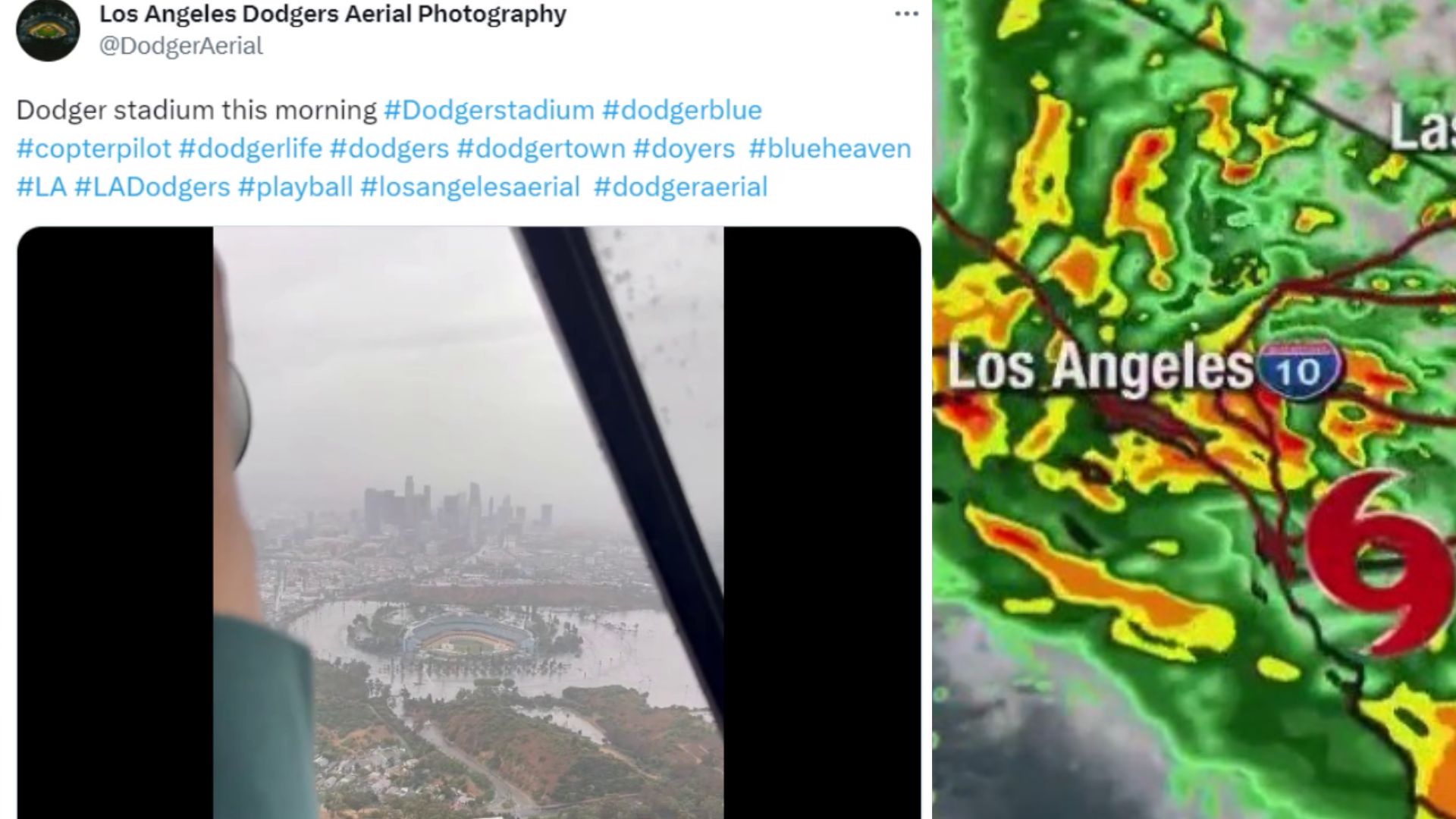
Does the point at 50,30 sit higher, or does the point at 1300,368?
the point at 50,30

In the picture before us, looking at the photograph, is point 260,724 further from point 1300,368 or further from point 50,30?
point 1300,368

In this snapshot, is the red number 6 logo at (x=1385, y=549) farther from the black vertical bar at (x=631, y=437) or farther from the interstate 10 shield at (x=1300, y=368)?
the black vertical bar at (x=631, y=437)

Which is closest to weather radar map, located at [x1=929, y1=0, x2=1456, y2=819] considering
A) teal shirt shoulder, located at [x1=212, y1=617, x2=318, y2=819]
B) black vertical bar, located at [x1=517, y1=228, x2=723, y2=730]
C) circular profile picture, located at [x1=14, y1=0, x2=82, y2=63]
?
black vertical bar, located at [x1=517, y1=228, x2=723, y2=730]

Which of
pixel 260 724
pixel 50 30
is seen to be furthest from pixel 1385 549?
pixel 50 30

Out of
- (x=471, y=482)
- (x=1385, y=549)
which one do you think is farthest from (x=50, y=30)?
(x=1385, y=549)

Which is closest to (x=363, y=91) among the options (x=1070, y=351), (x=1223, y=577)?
(x=1070, y=351)

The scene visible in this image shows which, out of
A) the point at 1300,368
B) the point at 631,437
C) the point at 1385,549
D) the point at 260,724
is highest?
the point at 1300,368

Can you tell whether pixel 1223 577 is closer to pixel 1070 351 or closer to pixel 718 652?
pixel 1070 351
